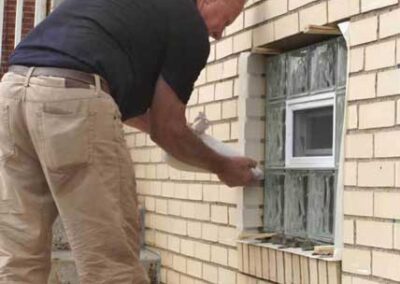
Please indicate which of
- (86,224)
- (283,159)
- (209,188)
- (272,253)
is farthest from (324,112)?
(86,224)

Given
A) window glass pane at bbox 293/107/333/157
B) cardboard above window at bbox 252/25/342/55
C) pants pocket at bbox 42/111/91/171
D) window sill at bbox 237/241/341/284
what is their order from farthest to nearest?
window glass pane at bbox 293/107/333/157, cardboard above window at bbox 252/25/342/55, window sill at bbox 237/241/341/284, pants pocket at bbox 42/111/91/171

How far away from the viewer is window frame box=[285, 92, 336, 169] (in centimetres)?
319

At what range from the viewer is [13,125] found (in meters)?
2.71

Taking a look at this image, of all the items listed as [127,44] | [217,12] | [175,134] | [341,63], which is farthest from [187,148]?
[341,63]

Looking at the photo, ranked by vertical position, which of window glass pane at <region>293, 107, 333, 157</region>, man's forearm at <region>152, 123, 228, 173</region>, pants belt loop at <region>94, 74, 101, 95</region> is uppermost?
pants belt loop at <region>94, 74, 101, 95</region>

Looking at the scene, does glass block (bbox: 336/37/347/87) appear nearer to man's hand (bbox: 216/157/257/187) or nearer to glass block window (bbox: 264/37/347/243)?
glass block window (bbox: 264/37/347/243)

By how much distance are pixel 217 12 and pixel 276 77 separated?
0.60m

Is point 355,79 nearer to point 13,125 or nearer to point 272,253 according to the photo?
point 272,253

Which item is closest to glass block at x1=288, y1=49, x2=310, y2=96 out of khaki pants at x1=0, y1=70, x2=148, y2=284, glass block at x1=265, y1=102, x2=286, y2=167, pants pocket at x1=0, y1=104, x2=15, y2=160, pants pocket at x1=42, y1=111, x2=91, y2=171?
glass block at x1=265, y1=102, x2=286, y2=167

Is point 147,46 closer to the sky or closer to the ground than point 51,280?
closer to the sky

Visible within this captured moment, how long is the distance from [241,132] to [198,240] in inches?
29.3

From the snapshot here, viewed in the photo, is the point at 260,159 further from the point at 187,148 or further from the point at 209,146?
the point at 187,148

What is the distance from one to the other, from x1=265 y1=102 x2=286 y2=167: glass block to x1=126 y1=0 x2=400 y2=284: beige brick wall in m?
0.05

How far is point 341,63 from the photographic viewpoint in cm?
313
